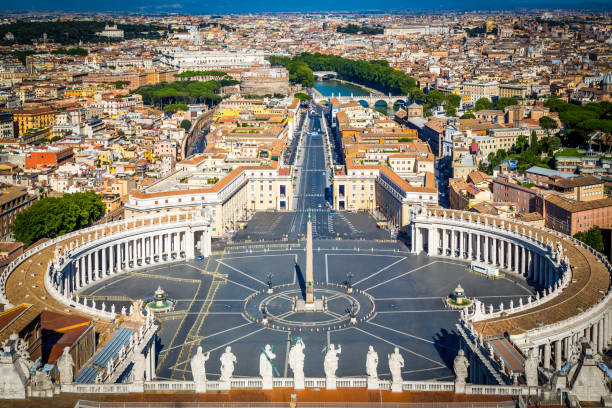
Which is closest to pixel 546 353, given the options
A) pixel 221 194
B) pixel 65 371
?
pixel 65 371

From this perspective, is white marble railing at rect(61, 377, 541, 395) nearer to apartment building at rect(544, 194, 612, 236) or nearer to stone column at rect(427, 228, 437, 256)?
stone column at rect(427, 228, 437, 256)

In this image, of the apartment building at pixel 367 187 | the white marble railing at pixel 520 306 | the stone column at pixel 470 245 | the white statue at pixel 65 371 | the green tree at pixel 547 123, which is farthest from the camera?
the green tree at pixel 547 123

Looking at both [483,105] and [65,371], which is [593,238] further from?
[483,105]

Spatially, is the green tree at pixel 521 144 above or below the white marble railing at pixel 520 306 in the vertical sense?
above

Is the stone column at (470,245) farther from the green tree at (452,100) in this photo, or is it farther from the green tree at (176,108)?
the green tree at (176,108)

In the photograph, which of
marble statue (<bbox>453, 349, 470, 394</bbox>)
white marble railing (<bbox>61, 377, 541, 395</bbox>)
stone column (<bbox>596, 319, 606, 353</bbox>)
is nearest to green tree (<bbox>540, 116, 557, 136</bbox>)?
stone column (<bbox>596, 319, 606, 353</bbox>)

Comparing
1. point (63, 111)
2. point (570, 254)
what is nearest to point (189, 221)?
point (570, 254)

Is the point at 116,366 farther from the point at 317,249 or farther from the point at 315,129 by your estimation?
the point at 315,129

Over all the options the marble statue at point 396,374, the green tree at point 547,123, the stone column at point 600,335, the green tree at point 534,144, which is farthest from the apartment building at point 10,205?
the green tree at point 547,123
